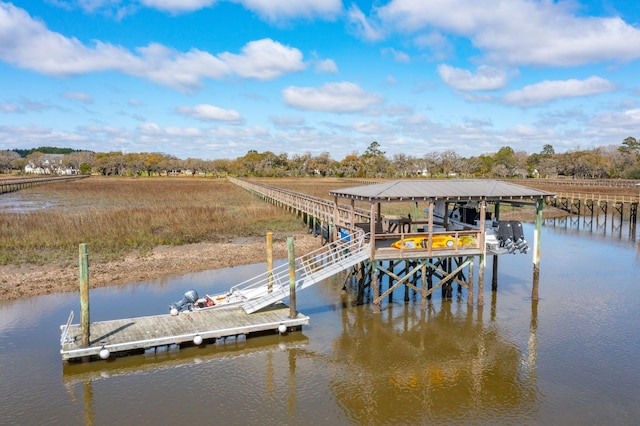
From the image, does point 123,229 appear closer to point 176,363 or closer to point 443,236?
point 176,363

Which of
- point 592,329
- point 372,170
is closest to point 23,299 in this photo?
point 592,329

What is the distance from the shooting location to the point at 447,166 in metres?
127

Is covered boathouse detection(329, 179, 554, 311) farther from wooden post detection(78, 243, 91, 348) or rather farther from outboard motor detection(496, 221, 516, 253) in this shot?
wooden post detection(78, 243, 91, 348)

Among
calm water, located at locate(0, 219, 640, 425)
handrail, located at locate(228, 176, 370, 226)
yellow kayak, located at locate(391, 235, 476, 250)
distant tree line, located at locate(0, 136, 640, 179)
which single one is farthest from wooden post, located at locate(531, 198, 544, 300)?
distant tree line, located at locate(0, 136, 640, 179)

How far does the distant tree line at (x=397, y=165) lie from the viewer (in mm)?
108125

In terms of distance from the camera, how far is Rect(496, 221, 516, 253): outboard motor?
17.6 meters

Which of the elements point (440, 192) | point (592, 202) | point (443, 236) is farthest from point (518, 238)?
point (592, 202)

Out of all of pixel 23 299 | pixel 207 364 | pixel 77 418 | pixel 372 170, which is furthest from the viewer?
pixel 372 170

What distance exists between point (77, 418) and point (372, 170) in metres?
115

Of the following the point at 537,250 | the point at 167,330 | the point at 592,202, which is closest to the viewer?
the point at 167,330

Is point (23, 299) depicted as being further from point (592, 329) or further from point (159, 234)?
point (592, 329)

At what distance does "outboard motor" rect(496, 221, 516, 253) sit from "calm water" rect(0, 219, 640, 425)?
2256 mm

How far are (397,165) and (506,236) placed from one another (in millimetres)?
115054

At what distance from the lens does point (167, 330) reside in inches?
547
